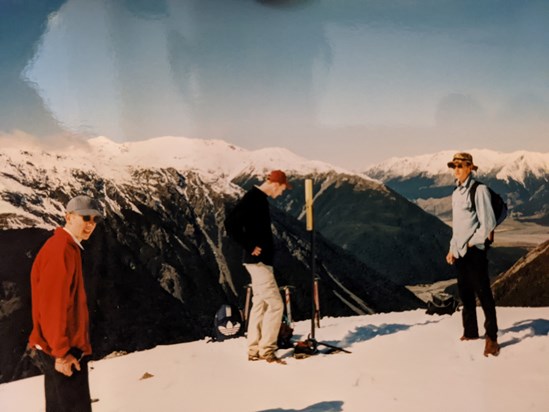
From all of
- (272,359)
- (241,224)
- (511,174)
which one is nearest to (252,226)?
(241,224)

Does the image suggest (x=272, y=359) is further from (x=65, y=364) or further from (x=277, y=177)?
(x=65, y=364)

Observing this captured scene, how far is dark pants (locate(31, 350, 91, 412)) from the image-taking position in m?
2.91

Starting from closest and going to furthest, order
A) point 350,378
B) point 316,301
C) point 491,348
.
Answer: point 350,378 → point 491,348 → point 316,301

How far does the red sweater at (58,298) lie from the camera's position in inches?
112

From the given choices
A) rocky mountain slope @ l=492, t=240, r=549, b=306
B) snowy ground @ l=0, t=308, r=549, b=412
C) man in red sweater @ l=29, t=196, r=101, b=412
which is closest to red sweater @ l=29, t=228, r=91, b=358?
man in red sweater @ l=29, t=196, r=101, b=412

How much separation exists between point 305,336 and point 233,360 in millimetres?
1077

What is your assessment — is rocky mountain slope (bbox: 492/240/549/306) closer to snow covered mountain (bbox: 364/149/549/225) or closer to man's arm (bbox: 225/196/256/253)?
snow covered mountain (bbox: 364/149/549/225)

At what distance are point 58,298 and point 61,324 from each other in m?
0.14

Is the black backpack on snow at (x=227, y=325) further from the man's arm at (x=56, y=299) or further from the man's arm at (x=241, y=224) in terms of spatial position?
the man's arm at (x=56, y=299)

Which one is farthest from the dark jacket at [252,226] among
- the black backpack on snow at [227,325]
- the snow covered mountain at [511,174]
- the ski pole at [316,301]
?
the snow covered mountain at [511,174]

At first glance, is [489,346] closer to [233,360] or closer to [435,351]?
[435,351]

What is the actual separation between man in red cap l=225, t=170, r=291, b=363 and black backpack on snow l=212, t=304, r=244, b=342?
1.07 m

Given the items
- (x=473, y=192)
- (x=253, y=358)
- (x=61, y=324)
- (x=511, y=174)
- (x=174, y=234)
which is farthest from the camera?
(x=174, y=234)

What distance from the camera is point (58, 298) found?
2.86 m
